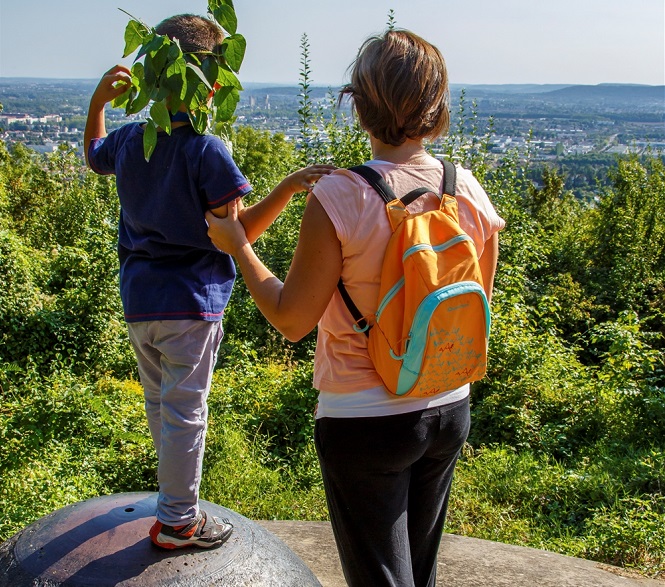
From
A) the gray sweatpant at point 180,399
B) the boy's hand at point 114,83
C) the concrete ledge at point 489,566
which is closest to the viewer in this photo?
the gray sweatpant at point 180,399

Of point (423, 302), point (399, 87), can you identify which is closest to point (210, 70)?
point (399, 87)

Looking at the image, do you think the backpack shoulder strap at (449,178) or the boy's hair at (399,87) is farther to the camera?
the backpack shoulder strap at (449,178)

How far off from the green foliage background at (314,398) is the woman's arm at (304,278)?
2822 mm

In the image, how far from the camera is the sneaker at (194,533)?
2539 millimetres

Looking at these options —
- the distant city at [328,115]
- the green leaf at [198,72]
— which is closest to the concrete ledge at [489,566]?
the distant city at [328,115]

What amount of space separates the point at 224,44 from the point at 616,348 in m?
5.66

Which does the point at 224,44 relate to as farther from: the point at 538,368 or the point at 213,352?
the point at 538,368

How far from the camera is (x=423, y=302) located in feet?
6.93

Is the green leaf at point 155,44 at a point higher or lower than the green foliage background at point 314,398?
higher

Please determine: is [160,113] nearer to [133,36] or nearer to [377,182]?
[133,36]

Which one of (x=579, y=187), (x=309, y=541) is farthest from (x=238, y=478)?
(x=579, y=187)

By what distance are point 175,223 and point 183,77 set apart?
18.1 inches

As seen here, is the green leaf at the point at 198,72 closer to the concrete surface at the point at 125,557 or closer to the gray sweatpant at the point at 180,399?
the gray sweatpant at the point at 180,399

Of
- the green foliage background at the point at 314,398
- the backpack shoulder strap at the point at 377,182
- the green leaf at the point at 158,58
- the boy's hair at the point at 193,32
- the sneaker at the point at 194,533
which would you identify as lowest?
the green foliage background at the point at 314,398
